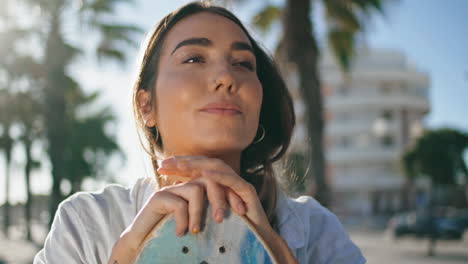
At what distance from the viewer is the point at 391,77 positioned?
52875 millimetres

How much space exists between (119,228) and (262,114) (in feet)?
2.31

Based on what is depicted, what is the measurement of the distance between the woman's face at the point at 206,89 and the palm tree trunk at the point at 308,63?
742 cm

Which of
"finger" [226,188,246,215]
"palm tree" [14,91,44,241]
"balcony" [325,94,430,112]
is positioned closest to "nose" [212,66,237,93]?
"finger" [226,188,246,215]

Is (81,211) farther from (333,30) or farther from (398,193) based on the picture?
(398,193)

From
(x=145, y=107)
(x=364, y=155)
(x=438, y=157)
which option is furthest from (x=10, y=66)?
(x=364, y=155)

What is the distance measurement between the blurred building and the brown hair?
5006cm

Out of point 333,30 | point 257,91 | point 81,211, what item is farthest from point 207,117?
point 333,30

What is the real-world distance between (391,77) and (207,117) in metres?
54.7

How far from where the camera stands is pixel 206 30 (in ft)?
4.87

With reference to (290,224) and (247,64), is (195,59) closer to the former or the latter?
(247,64)

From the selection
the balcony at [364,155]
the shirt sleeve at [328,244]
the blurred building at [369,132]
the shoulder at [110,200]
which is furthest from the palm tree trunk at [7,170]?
the balcony at [364,155]

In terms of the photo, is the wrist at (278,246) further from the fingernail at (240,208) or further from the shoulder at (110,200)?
the shoulder at (110,200)

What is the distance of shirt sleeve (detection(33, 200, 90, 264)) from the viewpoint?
133cm

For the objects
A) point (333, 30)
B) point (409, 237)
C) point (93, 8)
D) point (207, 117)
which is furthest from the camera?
point (409, 237)
